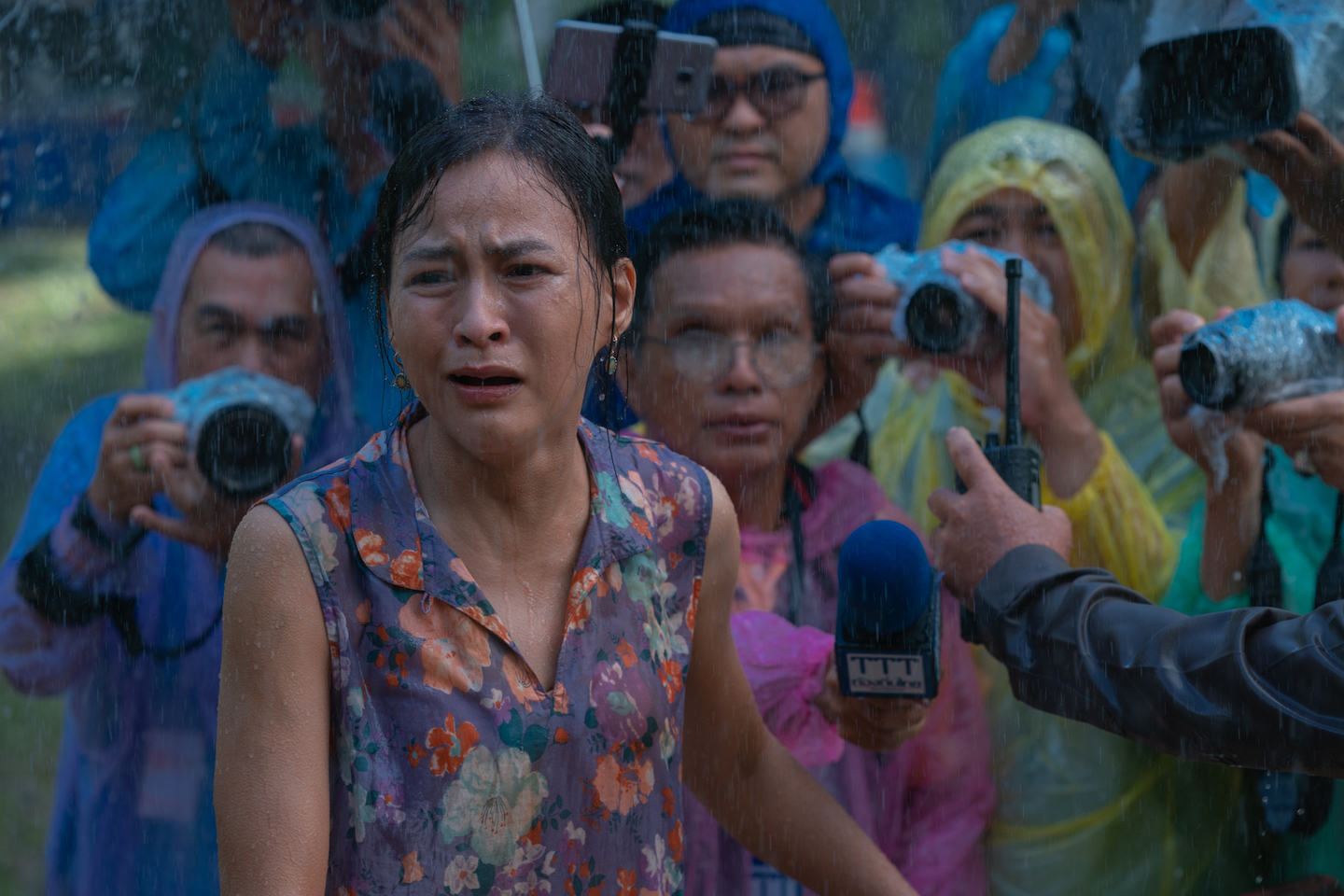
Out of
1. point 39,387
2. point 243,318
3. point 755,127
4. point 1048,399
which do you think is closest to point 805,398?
point 1048,399

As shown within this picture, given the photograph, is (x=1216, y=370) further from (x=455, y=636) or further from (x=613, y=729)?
(x=455, y=636)

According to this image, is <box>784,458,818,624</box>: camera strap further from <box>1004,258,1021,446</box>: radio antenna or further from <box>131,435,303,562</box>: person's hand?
<box>131,435,303,562</box>: person's hand

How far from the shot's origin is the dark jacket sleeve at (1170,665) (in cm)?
170

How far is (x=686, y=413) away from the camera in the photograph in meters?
3.00

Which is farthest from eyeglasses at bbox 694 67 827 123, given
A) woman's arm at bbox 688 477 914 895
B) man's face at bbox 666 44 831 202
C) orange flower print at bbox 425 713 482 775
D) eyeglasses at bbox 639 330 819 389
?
orange flower print at bbox 425 713 482 775

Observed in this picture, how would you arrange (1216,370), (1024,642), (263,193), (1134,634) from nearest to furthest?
1. (1134,634)
2. (1024,642)
3. (1216,370)
4. (263,193)

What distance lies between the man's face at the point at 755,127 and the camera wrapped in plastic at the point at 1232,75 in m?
0.83

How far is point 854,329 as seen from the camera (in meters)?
3.06

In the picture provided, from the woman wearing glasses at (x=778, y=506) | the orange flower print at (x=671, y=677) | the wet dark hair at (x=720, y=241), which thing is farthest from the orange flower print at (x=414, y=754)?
the wet dark hair at (x=720, y=241)

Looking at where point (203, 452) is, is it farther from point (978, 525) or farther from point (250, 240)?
point (978, 525)

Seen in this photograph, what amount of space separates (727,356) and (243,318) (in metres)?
1.29

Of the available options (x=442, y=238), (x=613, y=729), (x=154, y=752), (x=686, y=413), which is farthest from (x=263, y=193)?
(x=613, y=729)

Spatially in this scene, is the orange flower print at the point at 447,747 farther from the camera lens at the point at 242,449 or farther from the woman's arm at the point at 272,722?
the camera lens at the point at 242,449

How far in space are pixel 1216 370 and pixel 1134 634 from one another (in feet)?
2.63
